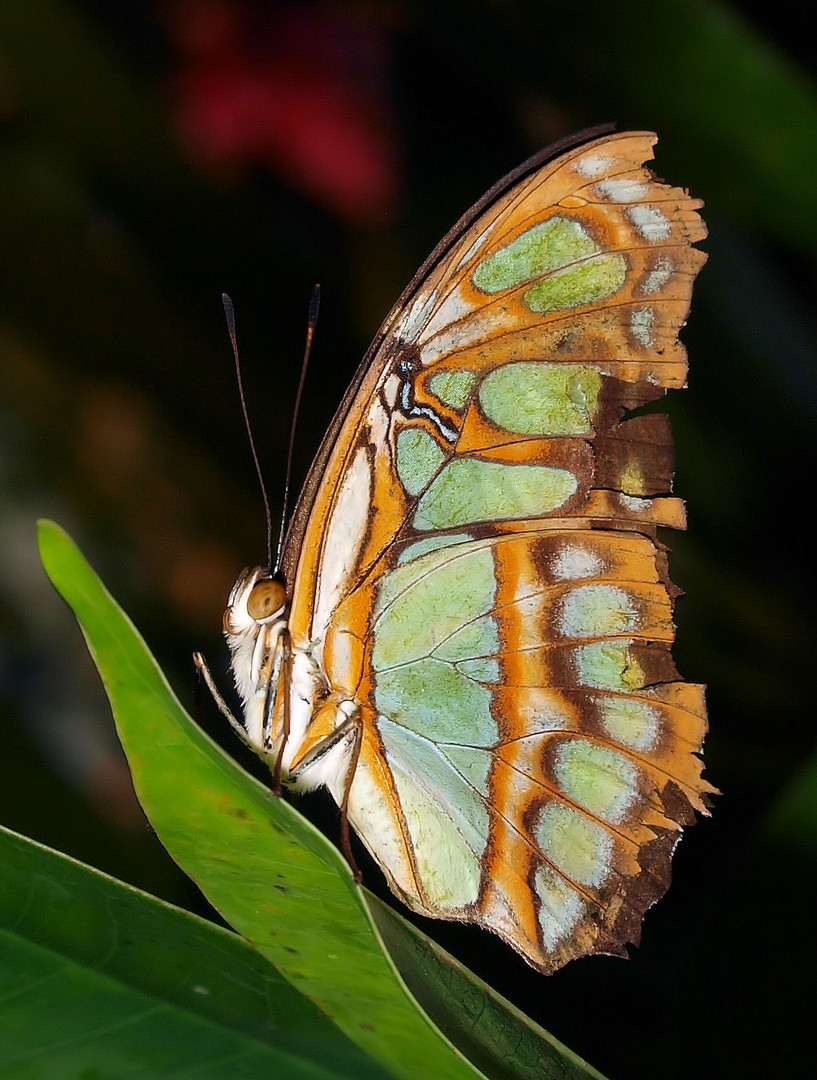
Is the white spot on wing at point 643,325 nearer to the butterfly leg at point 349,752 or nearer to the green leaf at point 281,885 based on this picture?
the butterfly leg at point 349,752

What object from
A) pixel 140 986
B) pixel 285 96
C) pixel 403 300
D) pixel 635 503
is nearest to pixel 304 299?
pixel 285 96

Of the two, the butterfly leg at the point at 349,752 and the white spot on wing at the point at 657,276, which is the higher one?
the white spot on wing at the point at 657,276

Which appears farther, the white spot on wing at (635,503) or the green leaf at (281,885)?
the white spot on wing at (635,503)

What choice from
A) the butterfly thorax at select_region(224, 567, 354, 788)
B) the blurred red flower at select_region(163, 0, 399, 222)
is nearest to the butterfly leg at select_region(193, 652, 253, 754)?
the butterfly thorax at select_region(224, 567, 354, 788)

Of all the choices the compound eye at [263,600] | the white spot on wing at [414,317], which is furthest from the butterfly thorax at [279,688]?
the white spot on wing at [414,317]

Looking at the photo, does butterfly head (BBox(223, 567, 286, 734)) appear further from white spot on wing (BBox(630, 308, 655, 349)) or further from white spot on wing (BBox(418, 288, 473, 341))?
white spot on wing (BBox(630, 308, 655, 349))

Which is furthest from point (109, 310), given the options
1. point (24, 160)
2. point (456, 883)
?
point (456, 883)

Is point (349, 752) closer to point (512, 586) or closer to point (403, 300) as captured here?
point (512, 586)
